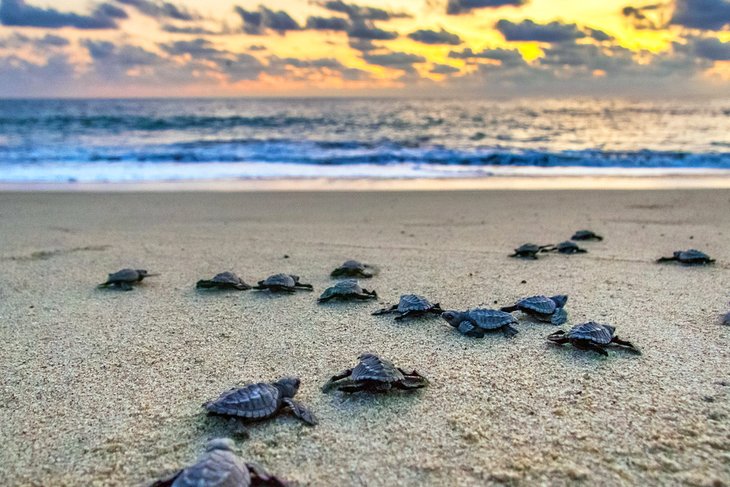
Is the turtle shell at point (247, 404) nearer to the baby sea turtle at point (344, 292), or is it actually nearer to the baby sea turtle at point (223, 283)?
the baby sea turtle at point (344, 292)

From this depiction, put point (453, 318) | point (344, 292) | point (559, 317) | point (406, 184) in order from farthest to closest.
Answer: point (406, 184), point (344, 292), point (559, 317), point (453, 318)

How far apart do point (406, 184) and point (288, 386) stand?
9272 millimetres

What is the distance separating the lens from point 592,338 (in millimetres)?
3129

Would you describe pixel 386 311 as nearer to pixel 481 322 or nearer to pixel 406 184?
pixel 481 322

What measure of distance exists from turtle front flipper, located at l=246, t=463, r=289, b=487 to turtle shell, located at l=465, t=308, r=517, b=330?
73.3 inches

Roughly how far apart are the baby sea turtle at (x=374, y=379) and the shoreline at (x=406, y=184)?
790cm

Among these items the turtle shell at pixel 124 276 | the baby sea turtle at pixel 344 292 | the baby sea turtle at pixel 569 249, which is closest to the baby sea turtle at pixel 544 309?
the baby sea turtle at pixel 344 292

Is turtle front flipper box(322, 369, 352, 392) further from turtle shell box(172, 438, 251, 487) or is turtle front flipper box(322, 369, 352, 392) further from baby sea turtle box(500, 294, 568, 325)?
baby sea turtle box(500, 294, 568, 325)

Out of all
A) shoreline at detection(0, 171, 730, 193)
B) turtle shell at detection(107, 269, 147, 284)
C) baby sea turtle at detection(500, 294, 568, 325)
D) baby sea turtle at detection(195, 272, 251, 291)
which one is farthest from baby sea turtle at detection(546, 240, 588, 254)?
shoreline at detection(0, 171, 730, 193)

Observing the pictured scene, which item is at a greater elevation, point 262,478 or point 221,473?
point 221,473

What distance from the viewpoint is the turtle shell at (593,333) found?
10.3 feet

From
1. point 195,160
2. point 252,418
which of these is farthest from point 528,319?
point 195,160

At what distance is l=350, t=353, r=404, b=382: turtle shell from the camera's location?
2699mm

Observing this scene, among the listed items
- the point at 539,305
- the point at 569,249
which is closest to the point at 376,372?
the point at 539,305
